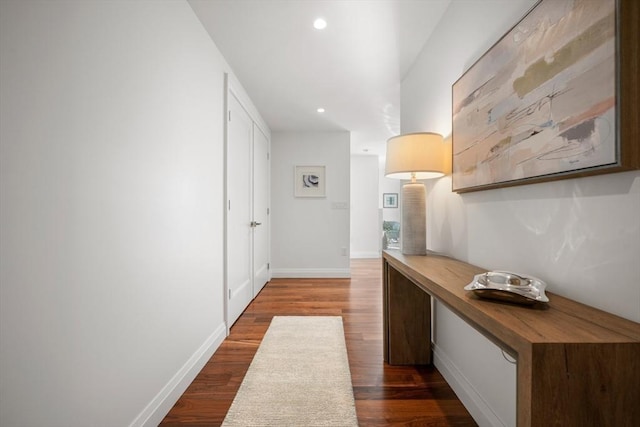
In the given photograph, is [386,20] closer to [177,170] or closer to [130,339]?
[177,170]

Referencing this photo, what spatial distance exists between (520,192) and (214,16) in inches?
84.4

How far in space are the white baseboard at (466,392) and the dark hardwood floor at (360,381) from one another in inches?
1.5

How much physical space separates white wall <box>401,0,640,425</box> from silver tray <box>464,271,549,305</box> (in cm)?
15

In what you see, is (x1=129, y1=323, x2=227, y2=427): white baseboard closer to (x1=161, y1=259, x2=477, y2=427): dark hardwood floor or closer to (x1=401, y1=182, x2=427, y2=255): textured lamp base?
(x1=161, y1=259, x2=477, y2=427): dark hardwood floor

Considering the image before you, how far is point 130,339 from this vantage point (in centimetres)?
129

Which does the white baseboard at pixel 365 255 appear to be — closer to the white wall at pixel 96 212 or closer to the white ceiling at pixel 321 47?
the white ceiling at pixel 321 47

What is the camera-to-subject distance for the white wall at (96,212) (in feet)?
2.68

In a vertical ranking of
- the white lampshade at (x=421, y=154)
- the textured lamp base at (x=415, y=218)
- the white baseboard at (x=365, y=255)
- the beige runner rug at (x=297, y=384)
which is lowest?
the beige runner rug at (x=297, y=384)

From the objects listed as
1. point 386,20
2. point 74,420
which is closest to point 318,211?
point 386,20

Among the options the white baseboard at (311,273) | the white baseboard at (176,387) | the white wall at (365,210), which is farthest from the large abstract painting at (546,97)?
the white wall at (365,210)

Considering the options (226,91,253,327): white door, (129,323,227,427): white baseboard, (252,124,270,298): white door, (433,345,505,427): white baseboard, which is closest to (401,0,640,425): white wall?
(433,345,505,427): white baseboard

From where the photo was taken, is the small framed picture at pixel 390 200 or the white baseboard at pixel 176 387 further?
the small framed picture at pixel 390 200

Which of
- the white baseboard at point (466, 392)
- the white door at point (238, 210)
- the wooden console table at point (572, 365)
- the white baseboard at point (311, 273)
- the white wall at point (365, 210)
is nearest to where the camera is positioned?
the wooden console table at point (572, 365)

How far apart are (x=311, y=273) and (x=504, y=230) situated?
383cm
